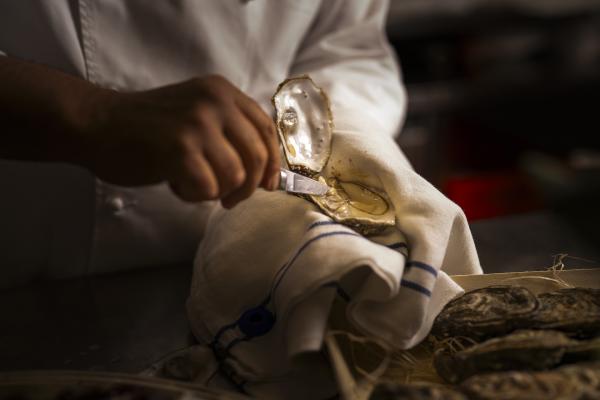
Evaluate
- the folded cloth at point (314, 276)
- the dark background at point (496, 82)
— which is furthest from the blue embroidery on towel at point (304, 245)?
the dark background at point (496, 82)

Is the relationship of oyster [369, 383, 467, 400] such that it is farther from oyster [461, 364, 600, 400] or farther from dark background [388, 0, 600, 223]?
dark background [388, 0, 600, 223]

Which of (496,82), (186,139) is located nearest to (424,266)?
(186,139)

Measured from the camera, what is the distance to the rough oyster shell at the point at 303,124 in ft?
2.05

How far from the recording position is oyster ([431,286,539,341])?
499mm

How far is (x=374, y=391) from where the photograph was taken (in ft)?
1.47

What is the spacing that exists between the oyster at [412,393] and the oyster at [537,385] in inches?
0.6

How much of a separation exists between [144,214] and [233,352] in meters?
0.34

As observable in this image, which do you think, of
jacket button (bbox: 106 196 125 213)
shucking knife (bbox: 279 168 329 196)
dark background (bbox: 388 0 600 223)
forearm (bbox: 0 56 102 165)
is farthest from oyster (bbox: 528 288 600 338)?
dark background (bbox: 388 0 600 223)

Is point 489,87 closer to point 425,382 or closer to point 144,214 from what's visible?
point 144,214

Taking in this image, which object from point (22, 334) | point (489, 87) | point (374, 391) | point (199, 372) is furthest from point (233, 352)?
point (489, 87)

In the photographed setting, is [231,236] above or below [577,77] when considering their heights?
above

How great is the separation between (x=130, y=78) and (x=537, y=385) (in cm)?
59

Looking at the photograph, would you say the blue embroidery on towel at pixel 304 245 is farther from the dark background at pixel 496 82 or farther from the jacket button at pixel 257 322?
the dark background at pixel 496 82

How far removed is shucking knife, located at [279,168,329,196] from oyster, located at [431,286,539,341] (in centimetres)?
16
